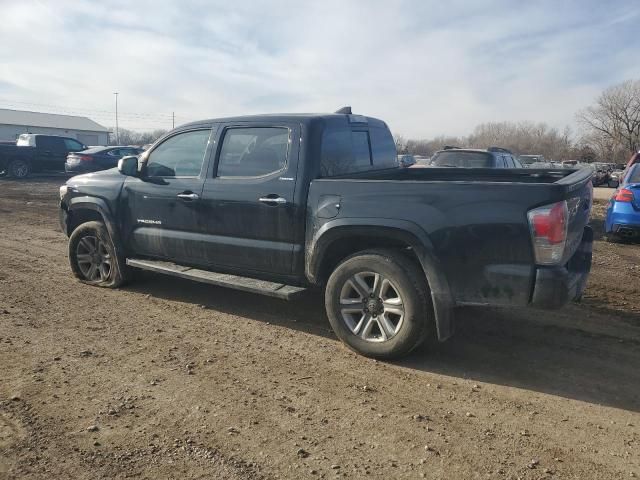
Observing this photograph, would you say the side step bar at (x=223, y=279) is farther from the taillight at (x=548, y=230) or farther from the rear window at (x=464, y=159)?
the rear window at (x=464, y=159)

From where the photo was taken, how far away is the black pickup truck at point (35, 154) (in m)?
21.4

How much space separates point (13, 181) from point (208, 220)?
19051mm

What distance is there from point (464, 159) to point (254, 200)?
322 inches

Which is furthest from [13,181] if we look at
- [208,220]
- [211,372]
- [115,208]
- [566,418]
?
[566,418]

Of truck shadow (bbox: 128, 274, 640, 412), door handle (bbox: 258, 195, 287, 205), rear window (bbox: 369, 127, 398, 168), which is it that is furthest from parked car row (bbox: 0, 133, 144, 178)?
door handle (bbox: 258, 195, 287, 205)

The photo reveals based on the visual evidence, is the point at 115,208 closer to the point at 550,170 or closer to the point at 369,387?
the point at 369,387

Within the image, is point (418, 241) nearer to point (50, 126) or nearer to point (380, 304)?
point (380, 304)

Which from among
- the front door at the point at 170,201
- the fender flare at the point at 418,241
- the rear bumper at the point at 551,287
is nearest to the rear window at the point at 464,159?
the front door at the point at 170,201

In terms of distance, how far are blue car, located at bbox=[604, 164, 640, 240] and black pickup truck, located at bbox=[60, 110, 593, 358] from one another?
13.5 feet

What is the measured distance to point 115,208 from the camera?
576cm

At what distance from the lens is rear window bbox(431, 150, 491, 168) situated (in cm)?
1162

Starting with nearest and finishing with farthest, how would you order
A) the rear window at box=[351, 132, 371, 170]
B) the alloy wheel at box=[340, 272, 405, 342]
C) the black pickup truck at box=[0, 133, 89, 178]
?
the alloy wheel at box=[340, 272, 405, 342]
the rear window at box=[351, 132, 371, 170]
the black pickup truck at box=[0, 133, 89, 178]

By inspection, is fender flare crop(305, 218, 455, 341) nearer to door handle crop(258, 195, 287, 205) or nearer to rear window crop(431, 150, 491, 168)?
door handle crop(258, 195, 287, 205)

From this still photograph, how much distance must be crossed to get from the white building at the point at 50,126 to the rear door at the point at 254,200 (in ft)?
212
